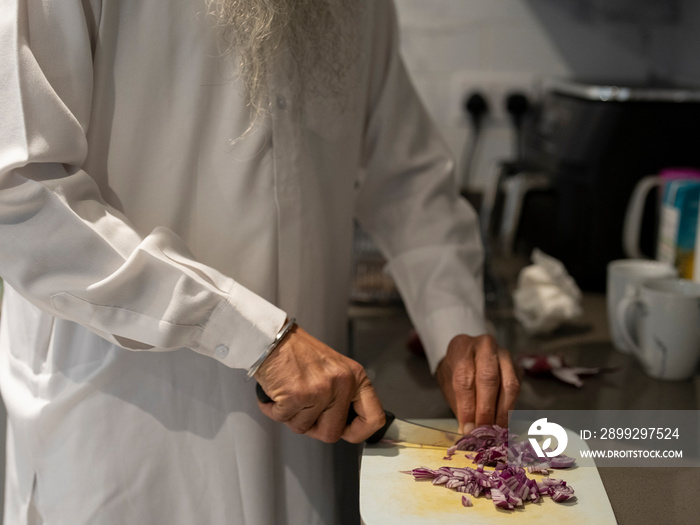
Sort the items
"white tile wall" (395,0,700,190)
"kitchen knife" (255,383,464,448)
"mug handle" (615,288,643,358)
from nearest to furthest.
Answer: "kitchen knife" (255,383,464,448)
"mug handle" (615,288,643,358)
"white tile wall" (395,0,700,190)

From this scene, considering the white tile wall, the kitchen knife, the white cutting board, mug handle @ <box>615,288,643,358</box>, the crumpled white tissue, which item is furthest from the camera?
the white tile wall

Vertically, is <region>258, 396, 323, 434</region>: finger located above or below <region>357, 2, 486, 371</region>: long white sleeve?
below

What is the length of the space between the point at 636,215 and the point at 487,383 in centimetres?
A: 55

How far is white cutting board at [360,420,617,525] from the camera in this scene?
0.53 metres

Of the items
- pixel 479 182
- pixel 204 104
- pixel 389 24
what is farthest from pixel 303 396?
pixel 479 182

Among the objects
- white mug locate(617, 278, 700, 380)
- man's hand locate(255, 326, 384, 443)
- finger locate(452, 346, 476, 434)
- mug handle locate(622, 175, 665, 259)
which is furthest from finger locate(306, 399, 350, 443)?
mug handle locate(622, 175, 665, 259)

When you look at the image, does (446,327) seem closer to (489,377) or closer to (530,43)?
(489,377)

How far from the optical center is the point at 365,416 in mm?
623

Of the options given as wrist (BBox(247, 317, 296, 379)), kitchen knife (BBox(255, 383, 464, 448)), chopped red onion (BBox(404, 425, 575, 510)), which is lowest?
kitchen knife (BBox(255, 383, 464, 448))

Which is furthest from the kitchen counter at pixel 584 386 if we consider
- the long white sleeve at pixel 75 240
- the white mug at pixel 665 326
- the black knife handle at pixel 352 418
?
the long white sleeve at pixel 75 240

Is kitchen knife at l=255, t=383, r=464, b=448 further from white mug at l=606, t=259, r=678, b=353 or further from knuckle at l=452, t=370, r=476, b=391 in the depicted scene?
white mug at l=606, t=259, r=678, b=353

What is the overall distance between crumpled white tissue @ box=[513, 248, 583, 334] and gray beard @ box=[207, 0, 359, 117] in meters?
0.44

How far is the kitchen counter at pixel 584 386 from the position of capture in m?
0.62

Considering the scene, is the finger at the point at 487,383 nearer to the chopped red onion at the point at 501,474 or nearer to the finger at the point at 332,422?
the chopped red onion at the point at 501,474
